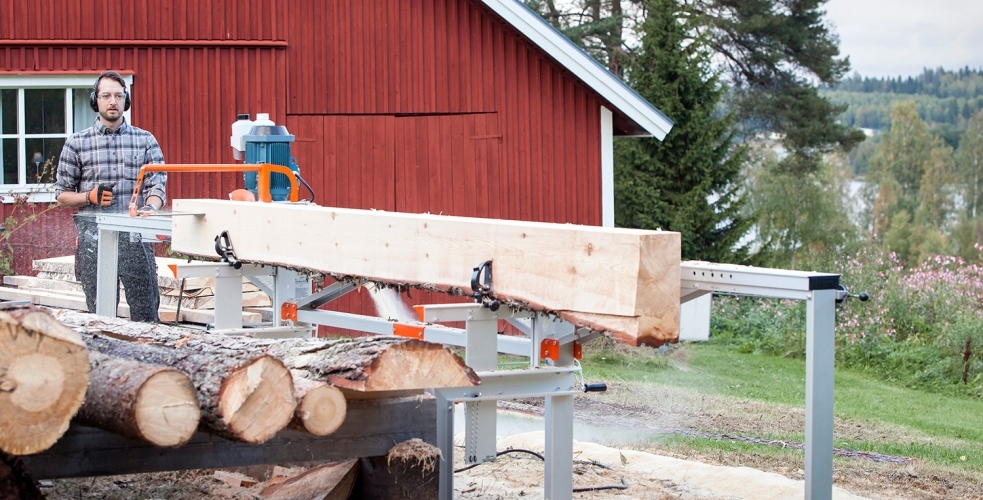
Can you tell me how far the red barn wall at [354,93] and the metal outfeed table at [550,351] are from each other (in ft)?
18.4

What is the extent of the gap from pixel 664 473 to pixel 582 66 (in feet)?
22.2

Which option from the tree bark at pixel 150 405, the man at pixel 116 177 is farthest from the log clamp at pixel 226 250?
the tree bark at pixel 150 405

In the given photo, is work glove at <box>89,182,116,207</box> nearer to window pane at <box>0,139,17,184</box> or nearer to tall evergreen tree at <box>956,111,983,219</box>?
window pane at <box>0,139,17,184</box>

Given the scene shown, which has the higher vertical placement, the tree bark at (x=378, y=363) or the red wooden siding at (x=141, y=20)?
the red wooden siding at (x=141, y=20)

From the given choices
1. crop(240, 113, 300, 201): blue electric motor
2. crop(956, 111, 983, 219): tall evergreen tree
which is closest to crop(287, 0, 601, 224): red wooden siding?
crop(240, 113, 300, 201): blue electric motor

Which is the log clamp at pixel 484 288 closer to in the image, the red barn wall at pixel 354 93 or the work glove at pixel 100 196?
the work glove at pixel 100 196

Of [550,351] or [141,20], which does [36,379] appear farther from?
[141,20]

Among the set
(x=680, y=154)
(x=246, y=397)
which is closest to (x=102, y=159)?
(x=246, y=397)

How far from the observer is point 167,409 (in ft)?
10.6

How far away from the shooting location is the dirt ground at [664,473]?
4947mm

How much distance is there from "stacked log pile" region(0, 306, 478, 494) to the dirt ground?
124 cm

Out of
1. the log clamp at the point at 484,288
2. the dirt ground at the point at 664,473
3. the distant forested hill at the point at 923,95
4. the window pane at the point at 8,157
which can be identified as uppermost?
the distant forested hill at the point at 923,95

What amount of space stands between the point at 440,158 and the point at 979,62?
319ft

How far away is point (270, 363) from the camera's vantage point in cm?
333
